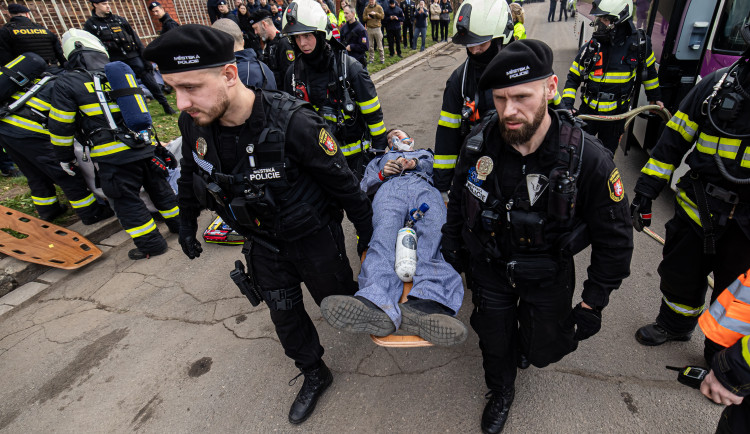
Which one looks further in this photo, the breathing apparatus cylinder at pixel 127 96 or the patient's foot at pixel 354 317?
the breathing apparatus cylinder at pixel 127 96

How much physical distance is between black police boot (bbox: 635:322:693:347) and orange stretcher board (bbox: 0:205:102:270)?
5.03 m

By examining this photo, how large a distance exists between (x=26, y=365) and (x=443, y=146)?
3.61 metres

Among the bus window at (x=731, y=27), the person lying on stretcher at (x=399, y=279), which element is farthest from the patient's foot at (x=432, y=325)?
the bus window at (x=731, y=27)

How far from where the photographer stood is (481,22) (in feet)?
8.52

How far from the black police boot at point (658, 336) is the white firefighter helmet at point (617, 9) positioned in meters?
2.93

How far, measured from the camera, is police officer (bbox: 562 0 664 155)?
3.72 m

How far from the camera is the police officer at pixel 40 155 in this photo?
4.08m

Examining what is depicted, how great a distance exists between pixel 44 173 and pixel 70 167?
→ 3.05 ft

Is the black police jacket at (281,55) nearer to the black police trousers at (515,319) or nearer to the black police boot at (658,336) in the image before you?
the black police trousers at (515,319)

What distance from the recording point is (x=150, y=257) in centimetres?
410

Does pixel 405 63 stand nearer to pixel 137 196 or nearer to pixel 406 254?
pixel 137 196

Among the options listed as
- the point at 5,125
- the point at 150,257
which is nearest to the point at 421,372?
the point at 150,257

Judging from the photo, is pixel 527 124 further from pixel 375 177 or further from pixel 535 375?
pixel 375 177

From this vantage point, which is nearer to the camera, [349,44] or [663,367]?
[663,367]
